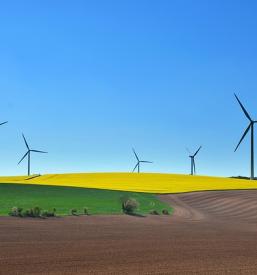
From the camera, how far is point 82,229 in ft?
84.3

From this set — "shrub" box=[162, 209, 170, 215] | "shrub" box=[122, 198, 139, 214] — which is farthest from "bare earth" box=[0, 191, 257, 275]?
"shrub" box=[162, 209, 170, 215]

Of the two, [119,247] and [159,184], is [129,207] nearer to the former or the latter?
[119,247]

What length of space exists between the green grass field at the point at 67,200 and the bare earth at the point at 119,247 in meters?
5.70

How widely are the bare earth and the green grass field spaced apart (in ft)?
18.7

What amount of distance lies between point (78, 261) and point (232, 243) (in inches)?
342

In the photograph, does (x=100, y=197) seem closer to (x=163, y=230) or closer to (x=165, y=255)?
(x=163, y=230)

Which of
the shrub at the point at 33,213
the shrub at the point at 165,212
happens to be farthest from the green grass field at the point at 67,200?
the shrub at the point at 33,213

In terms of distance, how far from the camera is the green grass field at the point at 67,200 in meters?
38.0

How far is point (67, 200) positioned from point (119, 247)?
25.5 meters

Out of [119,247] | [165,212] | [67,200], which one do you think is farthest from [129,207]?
[119,247]

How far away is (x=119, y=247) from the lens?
19.8 metres

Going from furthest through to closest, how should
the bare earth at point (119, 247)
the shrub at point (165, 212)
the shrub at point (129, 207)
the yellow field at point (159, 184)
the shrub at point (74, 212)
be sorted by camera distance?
the yellow field at point (159, 184), the shrub at point (165, 212), the shrub at point (129, 207), the shrub at point (74, 212), the bare earth at point (119, 247)

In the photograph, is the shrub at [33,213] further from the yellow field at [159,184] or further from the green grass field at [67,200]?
the yellow field at [159,184]

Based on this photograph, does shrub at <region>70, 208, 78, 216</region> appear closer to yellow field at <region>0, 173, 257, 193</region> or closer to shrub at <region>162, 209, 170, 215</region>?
shrub at <region>162, 209, 170, 215</region>
